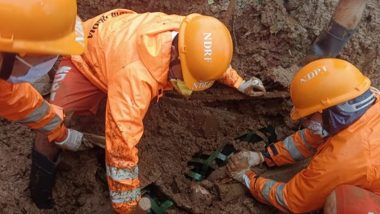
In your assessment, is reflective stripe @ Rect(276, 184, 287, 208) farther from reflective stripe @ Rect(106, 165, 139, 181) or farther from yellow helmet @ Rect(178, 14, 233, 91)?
reflective stripe @ Rect(106, 165, 139, 181)

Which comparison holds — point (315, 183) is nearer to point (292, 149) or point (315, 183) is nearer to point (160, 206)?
point (292, 149)

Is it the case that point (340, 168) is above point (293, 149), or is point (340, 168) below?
above

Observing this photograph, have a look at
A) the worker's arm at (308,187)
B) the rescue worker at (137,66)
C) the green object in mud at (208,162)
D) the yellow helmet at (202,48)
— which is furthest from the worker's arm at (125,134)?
the worker's arm at (308,187)

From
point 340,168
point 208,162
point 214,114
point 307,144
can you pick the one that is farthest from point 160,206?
point 340,168

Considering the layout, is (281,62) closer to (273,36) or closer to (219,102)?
(273,36)

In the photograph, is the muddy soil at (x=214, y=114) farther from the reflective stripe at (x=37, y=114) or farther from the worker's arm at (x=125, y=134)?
the reflective stripe at (x=37, y=114)

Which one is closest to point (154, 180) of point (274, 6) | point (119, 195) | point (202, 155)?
point (202, 155)

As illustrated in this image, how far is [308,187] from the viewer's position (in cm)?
308

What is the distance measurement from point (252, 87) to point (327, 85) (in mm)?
967

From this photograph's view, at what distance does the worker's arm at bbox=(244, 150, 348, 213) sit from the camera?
2986 mm

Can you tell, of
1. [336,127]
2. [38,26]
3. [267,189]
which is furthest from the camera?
[267,189]

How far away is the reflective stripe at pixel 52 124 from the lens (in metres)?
3.12

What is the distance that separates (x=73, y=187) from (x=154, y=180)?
2.14ft

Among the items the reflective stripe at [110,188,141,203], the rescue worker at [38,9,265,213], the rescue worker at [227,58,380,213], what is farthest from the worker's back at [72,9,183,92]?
the rescue worker at [227,58,380,213]
